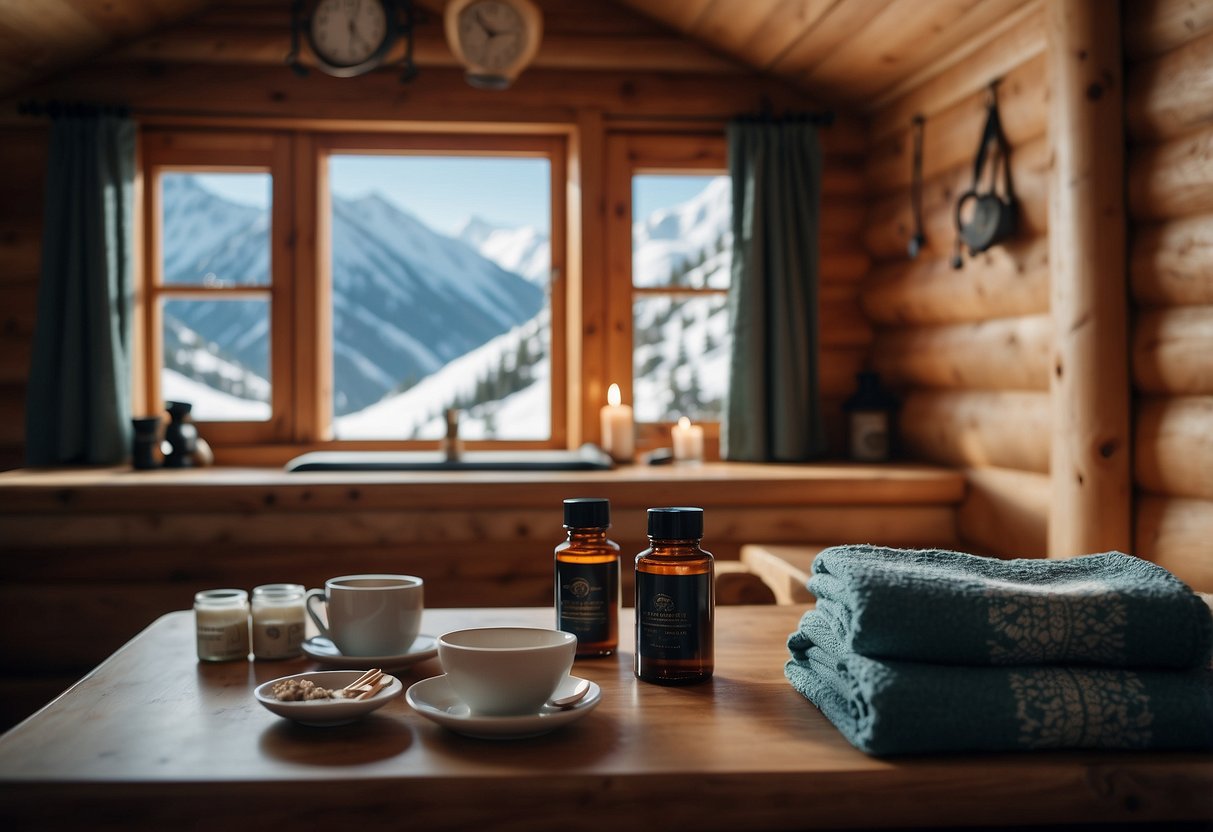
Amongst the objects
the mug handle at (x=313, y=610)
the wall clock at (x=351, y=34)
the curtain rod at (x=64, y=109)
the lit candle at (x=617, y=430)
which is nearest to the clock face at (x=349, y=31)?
the wall clock at (x=351, y=34)

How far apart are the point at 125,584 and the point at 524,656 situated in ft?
7.67

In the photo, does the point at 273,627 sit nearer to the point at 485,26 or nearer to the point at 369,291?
the point at 485,26

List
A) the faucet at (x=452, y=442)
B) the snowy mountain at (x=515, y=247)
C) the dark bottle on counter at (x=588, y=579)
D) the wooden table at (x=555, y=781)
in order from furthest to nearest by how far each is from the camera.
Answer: the snowy mountain at (x=515, y=247)
the faucet at (x=452, y=442)
the dark bottle on counter at (x=588, y=579)
the wooden table at (x=555, y=781)

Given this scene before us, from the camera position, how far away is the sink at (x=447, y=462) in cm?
325

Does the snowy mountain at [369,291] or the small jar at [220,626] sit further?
the snowy mountain at [369,291]

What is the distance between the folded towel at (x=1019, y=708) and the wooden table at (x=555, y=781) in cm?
2

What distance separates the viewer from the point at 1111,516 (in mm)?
2432

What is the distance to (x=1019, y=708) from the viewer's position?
3.28 ft

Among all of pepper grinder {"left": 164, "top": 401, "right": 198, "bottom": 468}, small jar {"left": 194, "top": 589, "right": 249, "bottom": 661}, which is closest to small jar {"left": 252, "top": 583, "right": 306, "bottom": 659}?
small jar {"left": 194, "top": 589, "right": 249, "bottom": 661}

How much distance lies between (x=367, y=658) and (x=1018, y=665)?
29.9 inches

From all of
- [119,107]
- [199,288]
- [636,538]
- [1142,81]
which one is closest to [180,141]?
[119,107]

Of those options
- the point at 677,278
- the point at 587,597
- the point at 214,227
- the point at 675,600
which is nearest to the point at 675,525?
the point at 675,600

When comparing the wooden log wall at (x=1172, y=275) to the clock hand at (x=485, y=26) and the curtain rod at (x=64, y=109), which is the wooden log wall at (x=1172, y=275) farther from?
the curtain rod at (x=64, y=109)

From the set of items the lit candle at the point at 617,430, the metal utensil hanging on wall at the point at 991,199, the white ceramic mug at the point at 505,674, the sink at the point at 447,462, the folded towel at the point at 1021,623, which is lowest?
the white ceramic mug at the point at 505,674
